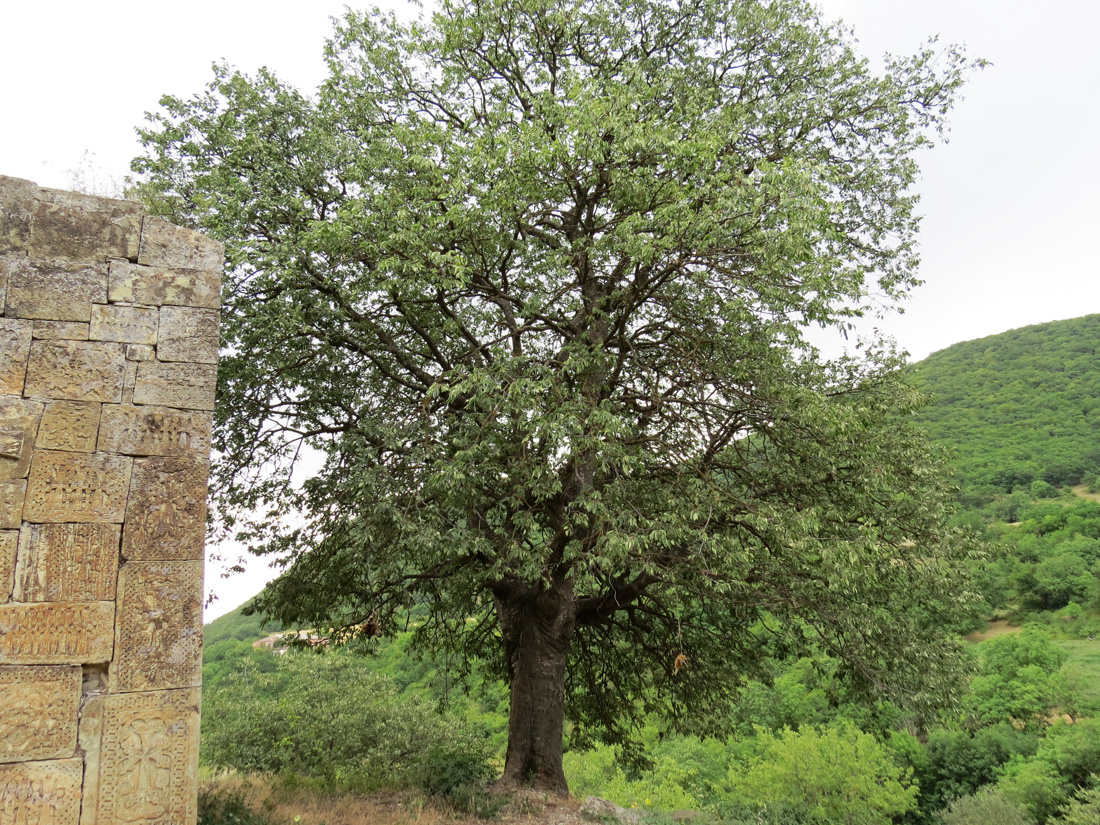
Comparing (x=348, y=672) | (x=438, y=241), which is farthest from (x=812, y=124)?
(x=348, y=672)

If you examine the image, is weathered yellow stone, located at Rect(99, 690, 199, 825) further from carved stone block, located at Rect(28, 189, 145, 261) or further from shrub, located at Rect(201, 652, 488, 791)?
shrub, located at Rect(201, 652, 488, 791)

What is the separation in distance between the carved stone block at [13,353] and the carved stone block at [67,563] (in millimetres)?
963

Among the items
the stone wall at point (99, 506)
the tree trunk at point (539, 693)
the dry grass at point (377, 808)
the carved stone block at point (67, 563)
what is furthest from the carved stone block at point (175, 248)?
the tree trunk at point (539, 693)

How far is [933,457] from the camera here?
9.80 metres

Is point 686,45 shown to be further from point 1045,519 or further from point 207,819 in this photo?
point 1045,519

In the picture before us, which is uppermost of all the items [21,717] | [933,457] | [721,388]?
[721,388]

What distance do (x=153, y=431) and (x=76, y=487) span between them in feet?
1.90

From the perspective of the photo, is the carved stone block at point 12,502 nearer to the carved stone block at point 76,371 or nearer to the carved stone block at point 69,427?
the carved stone block at point 69,427

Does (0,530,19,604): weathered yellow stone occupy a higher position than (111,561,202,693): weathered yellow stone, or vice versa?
(0,530,19,604): weathered yellow stone

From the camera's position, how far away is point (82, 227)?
485cm

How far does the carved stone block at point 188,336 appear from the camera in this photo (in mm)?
4910

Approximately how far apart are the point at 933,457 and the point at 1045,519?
3925 centimetres

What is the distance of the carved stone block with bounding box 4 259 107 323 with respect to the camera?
15.0ft

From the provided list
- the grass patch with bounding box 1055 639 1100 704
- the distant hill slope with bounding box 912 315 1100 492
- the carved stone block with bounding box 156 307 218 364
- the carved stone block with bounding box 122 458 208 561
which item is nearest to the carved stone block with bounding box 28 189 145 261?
the carved stone block with bounding box 156 307 218 364
